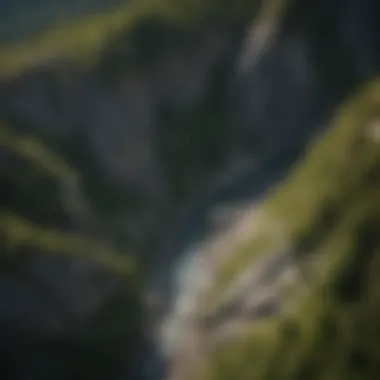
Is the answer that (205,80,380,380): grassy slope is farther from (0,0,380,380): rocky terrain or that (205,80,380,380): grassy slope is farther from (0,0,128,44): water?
(0,0,128,44): water

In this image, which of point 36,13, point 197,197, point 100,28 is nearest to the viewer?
point 36,13

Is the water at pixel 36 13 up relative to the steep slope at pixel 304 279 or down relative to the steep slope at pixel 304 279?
up

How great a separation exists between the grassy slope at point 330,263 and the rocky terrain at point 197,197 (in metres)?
0.01

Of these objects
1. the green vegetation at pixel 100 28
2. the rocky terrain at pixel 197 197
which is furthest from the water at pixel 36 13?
the rocky terrain at pixel 197 197

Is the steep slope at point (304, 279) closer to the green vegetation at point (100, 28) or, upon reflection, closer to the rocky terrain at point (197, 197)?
the rocky terrain at point (197, 197)

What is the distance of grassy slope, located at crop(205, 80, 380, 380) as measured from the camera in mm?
5016

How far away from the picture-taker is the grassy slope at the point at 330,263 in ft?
16.5

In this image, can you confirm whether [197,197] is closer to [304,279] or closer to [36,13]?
[304,279]

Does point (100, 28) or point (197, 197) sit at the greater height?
point (100, 28)

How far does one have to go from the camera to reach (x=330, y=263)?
532 centimetres

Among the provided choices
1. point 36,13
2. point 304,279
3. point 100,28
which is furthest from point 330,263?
point 100,28

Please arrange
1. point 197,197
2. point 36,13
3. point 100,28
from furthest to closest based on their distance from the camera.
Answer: point 100,28 → point 197,197 → point 36,13

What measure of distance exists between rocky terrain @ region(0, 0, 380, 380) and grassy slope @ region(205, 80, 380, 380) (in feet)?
0.05

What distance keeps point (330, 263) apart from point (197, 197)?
1.93m
